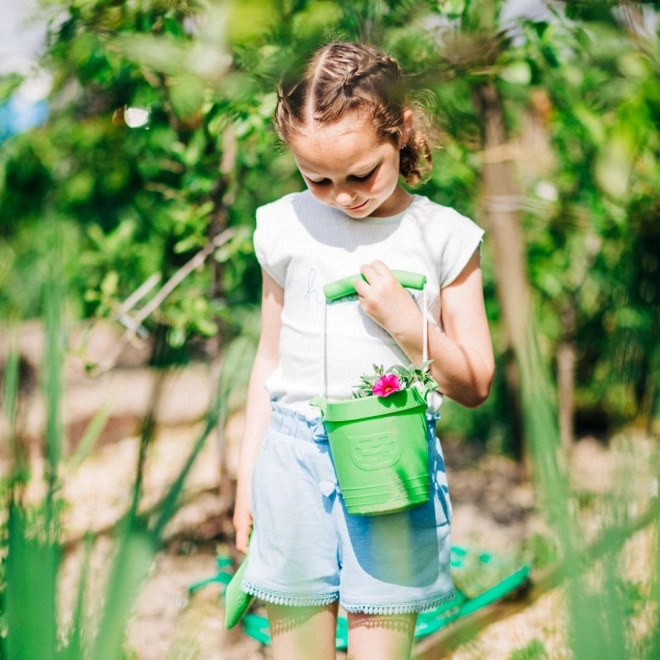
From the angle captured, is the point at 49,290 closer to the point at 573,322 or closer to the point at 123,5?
the point at 123,5

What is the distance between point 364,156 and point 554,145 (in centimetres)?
188

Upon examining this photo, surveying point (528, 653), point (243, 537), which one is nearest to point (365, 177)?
point (243, 537)

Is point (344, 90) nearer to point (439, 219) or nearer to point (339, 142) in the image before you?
point (339, 142)

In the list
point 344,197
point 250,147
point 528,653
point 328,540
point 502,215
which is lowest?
→ point 528,653

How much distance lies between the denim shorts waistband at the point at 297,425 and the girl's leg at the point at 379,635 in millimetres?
300

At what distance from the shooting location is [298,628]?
132 centimetres

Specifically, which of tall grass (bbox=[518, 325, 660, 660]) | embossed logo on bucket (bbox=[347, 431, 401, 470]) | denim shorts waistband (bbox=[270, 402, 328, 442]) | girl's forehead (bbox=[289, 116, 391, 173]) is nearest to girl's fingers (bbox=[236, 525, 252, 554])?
denim shorts waistband (bbox=[270, 402, 328, 442])

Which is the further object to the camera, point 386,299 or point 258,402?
point 258,402

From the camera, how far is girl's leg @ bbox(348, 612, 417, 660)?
1.31m

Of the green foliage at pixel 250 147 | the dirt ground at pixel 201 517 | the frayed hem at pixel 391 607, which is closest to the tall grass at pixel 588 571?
the dirt ground at pixel 201 517

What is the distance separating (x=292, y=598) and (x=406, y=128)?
0.79 m

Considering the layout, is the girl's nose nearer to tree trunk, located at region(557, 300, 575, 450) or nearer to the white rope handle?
the white rope handle

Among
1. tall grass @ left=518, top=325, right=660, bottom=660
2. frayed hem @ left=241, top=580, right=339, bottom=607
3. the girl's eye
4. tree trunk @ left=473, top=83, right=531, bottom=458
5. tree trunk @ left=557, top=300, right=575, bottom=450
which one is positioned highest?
tall grass @ left=518, top=325, right=660, bottom=660

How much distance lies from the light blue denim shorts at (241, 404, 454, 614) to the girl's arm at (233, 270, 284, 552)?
107 mm
